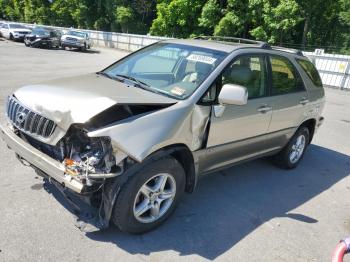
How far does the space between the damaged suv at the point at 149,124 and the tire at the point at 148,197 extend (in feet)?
0.03

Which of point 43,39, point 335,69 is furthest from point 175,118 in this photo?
point 43,39

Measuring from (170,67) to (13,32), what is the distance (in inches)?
1173

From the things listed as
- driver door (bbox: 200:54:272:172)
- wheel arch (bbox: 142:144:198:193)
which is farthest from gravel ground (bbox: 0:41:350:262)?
driver door (bbox: 200:54:272:172)

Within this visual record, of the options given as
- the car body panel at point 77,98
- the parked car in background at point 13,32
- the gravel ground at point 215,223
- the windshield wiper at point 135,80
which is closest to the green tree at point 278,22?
→ the parked car in background at point 13,32

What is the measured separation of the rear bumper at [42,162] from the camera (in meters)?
3.04

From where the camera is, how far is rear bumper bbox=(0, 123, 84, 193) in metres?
3.04

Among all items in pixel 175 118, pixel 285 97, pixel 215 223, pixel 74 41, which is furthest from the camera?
pixel 74 41

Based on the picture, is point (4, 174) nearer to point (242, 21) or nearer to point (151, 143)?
point (151, 143)

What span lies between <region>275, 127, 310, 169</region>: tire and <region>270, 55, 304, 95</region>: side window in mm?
792

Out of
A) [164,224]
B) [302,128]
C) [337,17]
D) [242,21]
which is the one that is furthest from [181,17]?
[164,224]

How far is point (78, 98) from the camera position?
330 centimetres

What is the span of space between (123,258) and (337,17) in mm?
33391

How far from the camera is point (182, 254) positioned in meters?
3.33

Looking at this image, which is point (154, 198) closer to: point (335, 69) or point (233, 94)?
point (233, 94)
